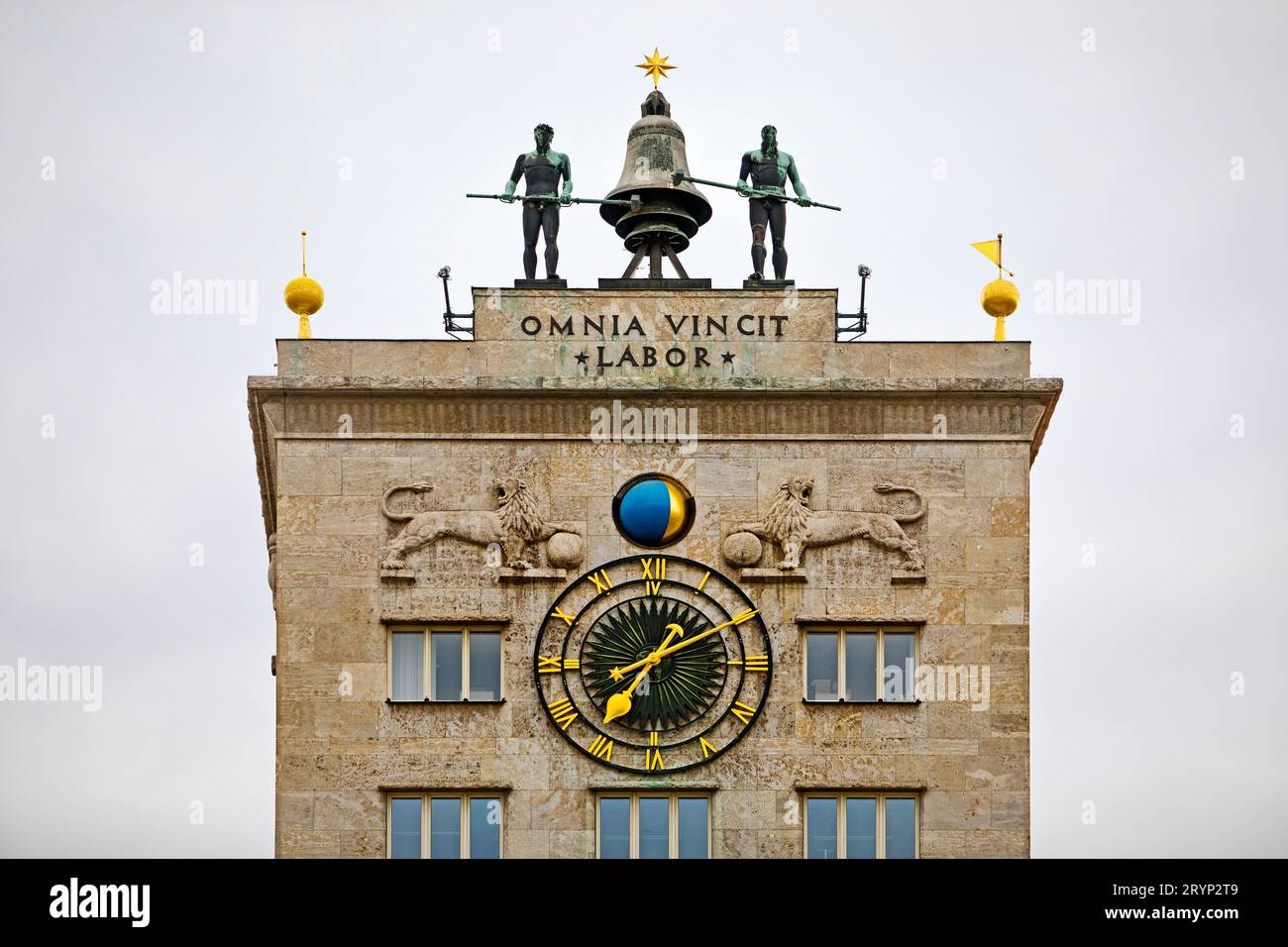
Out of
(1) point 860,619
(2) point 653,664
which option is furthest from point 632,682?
(1) point 860,619

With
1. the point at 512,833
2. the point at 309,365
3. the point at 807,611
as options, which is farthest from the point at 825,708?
the point at 309,365

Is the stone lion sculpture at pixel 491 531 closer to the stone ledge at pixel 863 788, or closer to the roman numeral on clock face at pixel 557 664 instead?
the roman numeral on clock face at pixel 557 664

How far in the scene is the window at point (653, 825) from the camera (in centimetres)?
6391

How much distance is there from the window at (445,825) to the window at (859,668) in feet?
22.0

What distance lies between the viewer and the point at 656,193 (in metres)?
70.1

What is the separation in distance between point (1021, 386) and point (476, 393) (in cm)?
1084

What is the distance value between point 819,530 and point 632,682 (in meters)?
4.77

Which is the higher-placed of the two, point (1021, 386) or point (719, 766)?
point (1021, 386)

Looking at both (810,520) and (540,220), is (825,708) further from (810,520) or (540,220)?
→ (540,220)

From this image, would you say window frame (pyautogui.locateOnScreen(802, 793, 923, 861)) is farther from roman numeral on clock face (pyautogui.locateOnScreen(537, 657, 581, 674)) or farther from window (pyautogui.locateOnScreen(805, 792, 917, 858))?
roman numeral on clock face (pyautogui.locateOnScreen(537, 657, 581, 674))

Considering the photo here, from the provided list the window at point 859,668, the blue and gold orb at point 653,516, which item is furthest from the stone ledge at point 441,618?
the window at point 859,668

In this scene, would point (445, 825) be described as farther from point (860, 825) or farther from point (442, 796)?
point (860, 825)

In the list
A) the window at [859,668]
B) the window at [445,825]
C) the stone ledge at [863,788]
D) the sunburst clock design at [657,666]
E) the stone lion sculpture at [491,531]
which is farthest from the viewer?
the stone lion sculpture at [491,531]
